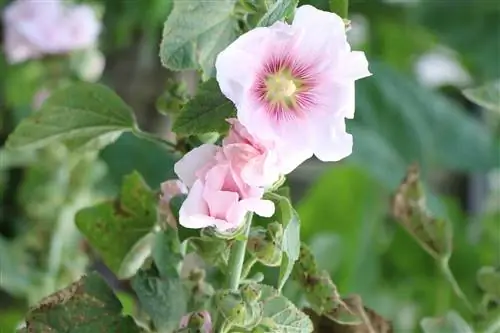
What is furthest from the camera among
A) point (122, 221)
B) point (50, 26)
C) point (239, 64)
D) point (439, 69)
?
point (439, 69)

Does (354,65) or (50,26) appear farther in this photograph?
(50,26)

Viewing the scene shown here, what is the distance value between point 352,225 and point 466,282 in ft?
0.26

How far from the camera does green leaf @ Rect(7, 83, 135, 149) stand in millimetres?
299

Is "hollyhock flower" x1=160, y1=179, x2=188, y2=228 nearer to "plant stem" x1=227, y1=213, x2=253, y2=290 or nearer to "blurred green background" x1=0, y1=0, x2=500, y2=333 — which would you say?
"plant stem" x1=227, y1=213, x2=253, y2=290

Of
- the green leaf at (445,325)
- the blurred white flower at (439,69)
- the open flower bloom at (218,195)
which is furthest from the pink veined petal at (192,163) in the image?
the blurred white flower at (439,69)

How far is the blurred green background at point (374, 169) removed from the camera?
1.71ft

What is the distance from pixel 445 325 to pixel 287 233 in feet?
0.31

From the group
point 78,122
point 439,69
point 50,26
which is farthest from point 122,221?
point 439,69

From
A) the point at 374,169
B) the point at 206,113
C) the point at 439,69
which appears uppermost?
the point at 206,113

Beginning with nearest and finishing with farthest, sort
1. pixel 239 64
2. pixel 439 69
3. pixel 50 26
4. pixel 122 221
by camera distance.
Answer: pixel 239 64 < pixel 122 221 < pixel 50 26 < pixel 439 69

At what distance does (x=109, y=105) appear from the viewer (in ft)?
0.99

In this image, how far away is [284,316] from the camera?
0.24 meters

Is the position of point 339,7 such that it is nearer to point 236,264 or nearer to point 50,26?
point 236,264

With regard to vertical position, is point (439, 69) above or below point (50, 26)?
below
